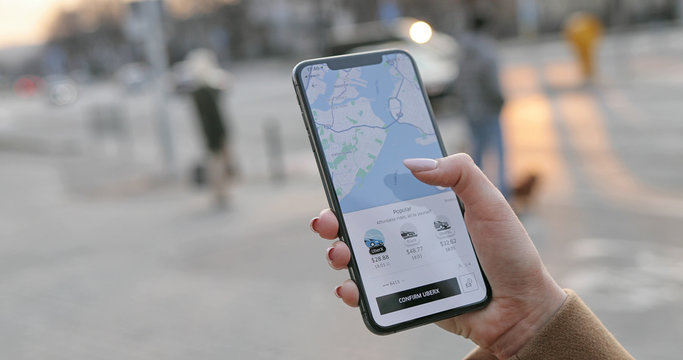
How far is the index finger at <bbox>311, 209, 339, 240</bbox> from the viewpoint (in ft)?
6.36

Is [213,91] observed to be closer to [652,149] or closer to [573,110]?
[652,149]

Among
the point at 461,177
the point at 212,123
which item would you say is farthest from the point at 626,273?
the point at 212,123

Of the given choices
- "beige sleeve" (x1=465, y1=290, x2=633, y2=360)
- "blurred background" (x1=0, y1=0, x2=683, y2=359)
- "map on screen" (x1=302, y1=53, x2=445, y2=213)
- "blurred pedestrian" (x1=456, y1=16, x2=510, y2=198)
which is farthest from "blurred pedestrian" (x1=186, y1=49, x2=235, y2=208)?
"beige sleeve" (x1=465, y1=290, x2=633, y2=360)

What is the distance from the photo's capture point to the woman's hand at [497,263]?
1.75m

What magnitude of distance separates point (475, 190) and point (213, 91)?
26.4ft

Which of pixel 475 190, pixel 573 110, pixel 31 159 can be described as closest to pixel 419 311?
pixel 475 190

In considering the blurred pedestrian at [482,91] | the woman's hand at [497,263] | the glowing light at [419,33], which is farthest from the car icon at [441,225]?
the glowing light at [419,33]

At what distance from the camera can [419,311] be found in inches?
74.3

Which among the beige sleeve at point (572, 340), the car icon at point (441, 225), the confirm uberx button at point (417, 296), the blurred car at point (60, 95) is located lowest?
the beige sleeve at point (572, 340)

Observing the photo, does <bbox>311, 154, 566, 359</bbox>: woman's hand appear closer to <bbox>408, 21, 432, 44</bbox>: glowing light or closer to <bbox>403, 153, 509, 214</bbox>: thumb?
<bbox>403, 153, 509, 214</bbox>: thumb

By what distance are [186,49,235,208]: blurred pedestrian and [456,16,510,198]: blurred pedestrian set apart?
345 centimetres

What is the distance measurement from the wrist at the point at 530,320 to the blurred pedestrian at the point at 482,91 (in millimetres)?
5453

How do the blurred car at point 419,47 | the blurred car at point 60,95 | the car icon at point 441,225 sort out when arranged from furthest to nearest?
the blurred car at point 60,95 → the blurred car at point 419,47 → the car icon at point 441,225

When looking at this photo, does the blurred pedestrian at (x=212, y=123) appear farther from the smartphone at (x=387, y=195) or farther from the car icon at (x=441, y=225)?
the car icon at (x=441, y=225)
